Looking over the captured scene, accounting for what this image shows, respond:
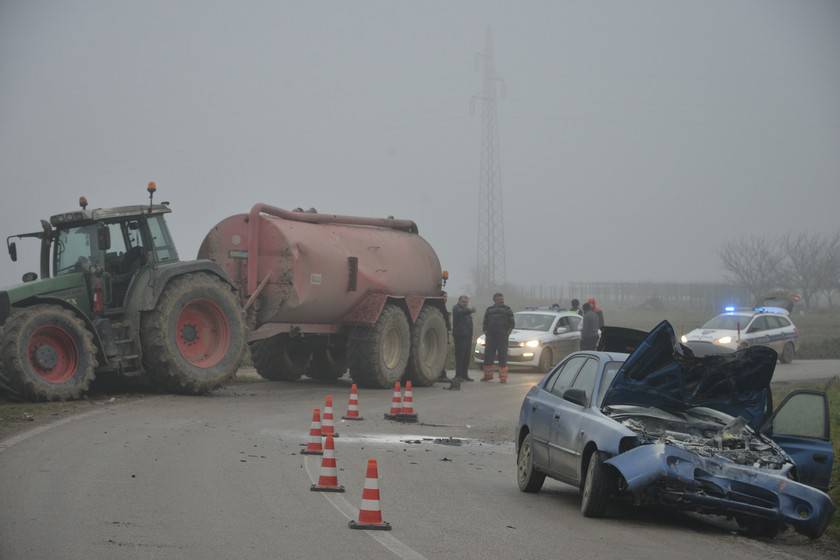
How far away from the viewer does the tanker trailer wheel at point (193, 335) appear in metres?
20.2

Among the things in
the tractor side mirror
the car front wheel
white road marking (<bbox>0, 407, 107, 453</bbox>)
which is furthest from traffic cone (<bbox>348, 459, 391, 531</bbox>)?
the tractor side mirror

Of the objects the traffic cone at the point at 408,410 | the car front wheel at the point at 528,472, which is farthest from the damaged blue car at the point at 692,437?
the traffic cone at the point at 408,410

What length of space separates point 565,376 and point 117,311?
34.9 ft

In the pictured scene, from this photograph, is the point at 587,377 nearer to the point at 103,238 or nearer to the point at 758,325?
the point at 103,238

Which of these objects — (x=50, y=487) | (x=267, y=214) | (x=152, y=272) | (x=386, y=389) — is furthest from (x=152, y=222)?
(x=50, y=487)

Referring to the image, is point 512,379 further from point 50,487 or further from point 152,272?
point 50,487

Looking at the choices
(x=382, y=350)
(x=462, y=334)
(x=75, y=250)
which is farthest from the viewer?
(x=462, y=334)

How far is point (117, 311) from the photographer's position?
20469 mm

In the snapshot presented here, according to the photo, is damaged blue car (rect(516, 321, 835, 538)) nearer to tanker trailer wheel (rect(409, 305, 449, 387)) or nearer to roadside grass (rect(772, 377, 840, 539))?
roadside grass (rect(772, 377, 840, 539))

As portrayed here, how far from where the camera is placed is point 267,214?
23.3 metres

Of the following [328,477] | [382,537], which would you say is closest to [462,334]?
[328,477]

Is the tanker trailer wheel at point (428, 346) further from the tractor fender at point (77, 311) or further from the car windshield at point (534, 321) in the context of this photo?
the tractor fender at point (77, 311)

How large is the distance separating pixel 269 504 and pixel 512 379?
20.1m

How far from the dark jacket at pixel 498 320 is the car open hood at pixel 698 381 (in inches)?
711
